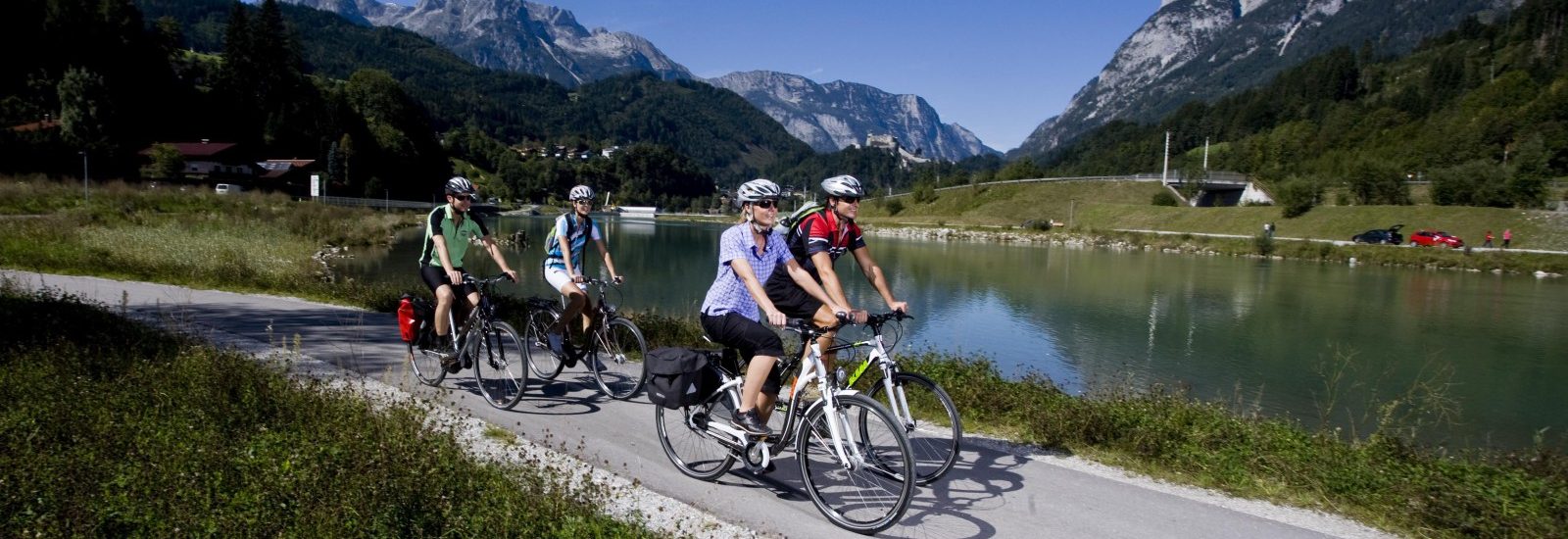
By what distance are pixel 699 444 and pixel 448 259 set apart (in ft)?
11.1

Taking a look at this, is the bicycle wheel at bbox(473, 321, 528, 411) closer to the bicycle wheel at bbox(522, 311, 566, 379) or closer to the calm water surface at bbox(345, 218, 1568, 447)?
the bicycle wheel at bbox(522, 311, 566, 379)

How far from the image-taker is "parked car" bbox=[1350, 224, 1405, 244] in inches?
2165

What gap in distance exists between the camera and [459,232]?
7895 millimetres

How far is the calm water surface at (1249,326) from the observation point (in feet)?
49.0

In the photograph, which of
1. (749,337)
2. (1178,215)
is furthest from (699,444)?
(1178,215)

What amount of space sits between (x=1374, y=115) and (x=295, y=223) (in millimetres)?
150061

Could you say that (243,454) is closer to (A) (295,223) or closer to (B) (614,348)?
(B) (614,348)

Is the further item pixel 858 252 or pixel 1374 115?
pixel 1374 115

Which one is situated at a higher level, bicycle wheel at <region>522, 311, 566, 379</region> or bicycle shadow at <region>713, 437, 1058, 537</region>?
bicycle wheel at <region>522, 311, 566, 379</region>

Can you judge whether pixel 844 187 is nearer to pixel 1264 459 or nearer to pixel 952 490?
pixel 952 490

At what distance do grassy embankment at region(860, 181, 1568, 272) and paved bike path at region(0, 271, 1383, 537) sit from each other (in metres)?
53.1

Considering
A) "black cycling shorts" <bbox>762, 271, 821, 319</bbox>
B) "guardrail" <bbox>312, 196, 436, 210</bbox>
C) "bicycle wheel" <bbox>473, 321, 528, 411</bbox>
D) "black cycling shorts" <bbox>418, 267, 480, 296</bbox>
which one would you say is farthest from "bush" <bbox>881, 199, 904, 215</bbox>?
"black cycling shorts" <bbox>762, 271, 821, 319</bbox>

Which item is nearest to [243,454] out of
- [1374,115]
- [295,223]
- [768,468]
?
[768,468]

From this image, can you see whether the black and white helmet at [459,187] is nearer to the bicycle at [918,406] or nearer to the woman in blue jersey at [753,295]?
the woman in blue jersey at [753,295]
